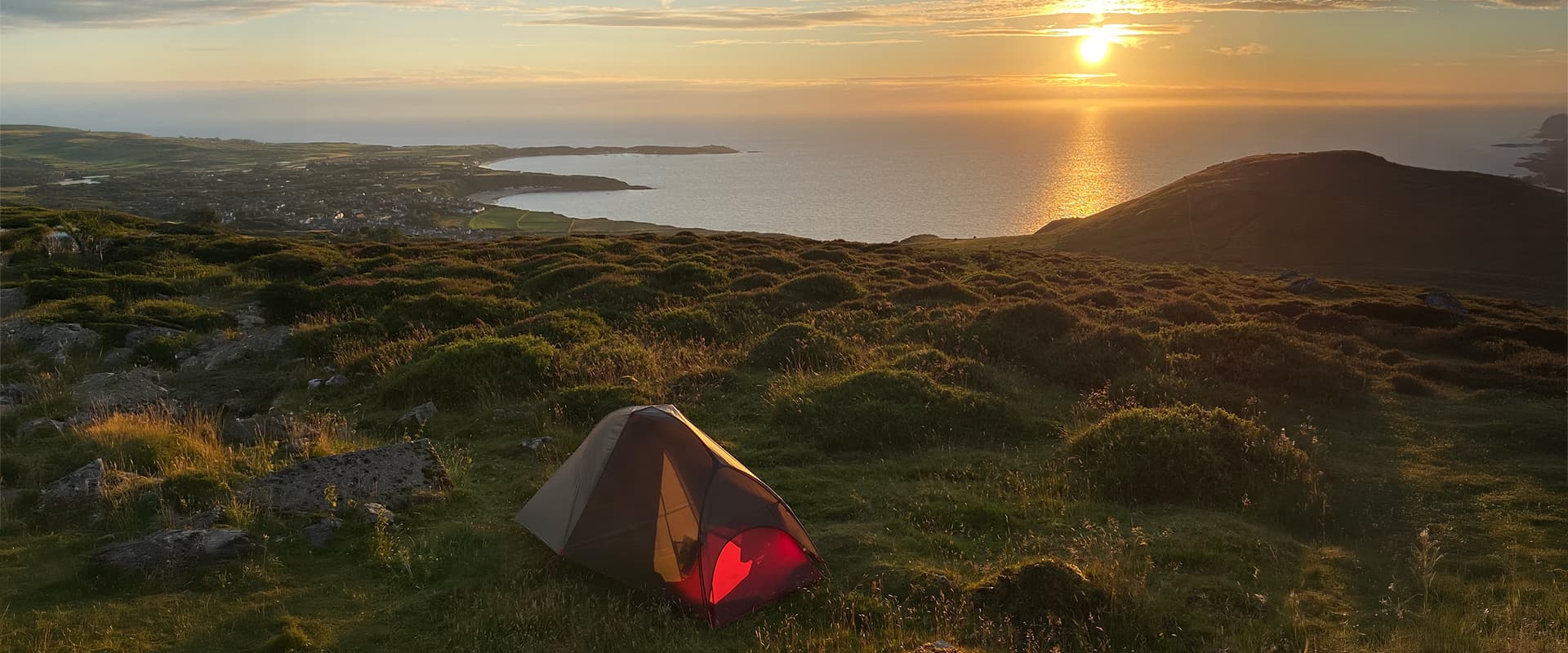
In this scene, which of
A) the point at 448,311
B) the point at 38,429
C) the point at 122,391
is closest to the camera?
the point at 38,429

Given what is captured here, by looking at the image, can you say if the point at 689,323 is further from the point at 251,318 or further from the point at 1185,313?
the point at 1185,313

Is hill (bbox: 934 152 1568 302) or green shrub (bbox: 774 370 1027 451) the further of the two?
hill (bbox: 934 152 1568 302)

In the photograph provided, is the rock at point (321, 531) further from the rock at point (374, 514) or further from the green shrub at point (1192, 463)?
the green shrub at point (1192, 463)

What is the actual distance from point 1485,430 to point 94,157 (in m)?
248

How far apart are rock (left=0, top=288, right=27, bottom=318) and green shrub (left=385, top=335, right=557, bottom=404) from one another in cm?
1514

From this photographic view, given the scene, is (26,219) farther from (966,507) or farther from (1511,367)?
(1511,367)

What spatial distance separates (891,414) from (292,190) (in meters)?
145

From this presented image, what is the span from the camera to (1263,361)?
18.1 metres

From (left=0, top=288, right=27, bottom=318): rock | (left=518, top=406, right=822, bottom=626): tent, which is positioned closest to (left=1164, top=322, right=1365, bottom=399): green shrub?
(left=518, top=406, right=822, bottom=626): tent

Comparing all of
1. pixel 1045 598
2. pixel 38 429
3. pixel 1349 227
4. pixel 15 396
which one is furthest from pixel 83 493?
pixel 1349 227

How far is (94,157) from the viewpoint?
614 ft

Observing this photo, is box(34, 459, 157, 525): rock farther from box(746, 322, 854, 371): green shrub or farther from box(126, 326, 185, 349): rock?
box(746, 322, 854, 371): green shrub

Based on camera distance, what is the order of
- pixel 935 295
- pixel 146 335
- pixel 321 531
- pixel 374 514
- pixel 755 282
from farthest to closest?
pixel 755 282
pixel 935 295
pixel 146 335
pixel 374 514
pixel 321 531

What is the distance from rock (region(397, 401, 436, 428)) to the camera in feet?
44.7
